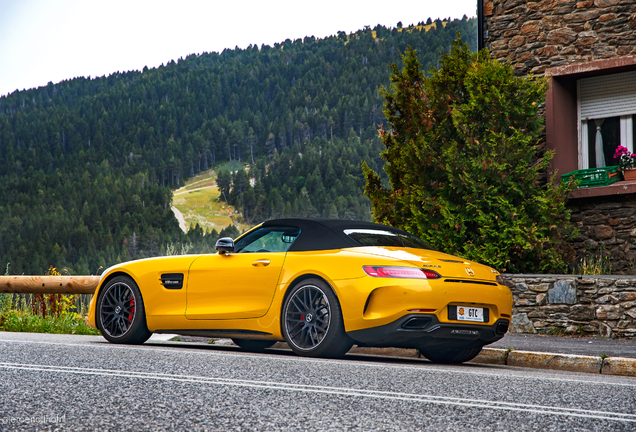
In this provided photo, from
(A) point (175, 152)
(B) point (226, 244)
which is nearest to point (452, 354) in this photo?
(B) point (226, 244)

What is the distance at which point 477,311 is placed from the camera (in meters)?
6.77

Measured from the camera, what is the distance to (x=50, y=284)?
11.1 m

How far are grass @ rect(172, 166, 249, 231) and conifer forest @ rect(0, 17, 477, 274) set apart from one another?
259 centimetres

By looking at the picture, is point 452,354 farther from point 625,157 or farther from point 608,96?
point 608,96

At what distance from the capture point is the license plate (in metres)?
6.60

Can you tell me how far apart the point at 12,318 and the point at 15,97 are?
680ft

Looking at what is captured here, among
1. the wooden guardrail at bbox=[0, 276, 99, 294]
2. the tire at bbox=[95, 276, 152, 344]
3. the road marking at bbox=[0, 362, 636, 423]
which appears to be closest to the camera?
the road marking at bbox=[0, 362, 636, 423]

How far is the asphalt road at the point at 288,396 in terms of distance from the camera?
380cm

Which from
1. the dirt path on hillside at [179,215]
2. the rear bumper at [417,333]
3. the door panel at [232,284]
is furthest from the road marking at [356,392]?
the dirt path on hillside at [179,215]

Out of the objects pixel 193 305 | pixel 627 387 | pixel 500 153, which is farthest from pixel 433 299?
pixel 500 153

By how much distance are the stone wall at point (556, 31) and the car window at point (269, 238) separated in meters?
7.82

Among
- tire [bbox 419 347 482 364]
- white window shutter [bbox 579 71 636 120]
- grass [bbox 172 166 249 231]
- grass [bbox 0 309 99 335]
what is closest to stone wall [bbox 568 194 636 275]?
white window shutter [bbox 579 71 636 120]

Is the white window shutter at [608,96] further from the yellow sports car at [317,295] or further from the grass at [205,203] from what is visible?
the grass at [205,203]

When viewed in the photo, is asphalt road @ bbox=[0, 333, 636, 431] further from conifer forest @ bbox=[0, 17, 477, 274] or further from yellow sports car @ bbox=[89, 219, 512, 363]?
conifer forest @ bbox=[0, 17, 477, 274]
